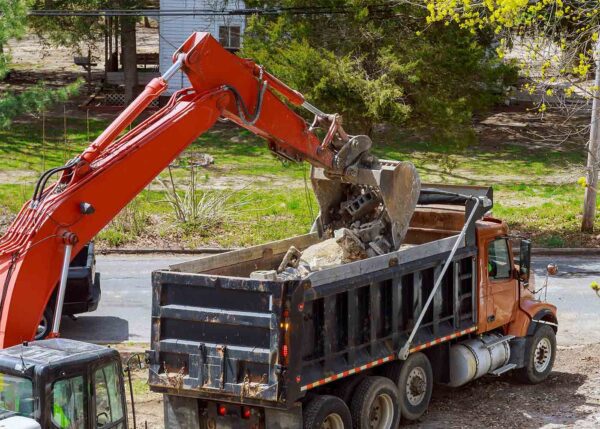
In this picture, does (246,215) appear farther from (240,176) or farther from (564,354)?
(564,354)

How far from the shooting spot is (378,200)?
14.1 meters

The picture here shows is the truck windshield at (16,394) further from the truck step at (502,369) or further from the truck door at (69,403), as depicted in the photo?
the truck step at (502,369)

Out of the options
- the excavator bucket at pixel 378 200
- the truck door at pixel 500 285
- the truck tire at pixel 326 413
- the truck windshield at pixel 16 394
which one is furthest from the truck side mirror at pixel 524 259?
the truck windshield at pixel 16 394

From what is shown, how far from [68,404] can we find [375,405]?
4289mm

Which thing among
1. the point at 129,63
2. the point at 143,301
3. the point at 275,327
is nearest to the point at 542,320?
the point at 275,327

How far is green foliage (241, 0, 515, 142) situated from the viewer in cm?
2320

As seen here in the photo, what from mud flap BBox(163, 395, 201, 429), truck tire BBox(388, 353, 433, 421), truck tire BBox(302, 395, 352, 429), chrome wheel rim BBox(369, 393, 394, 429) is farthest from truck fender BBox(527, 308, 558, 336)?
mud flap BBox(163, 395, 201, 429)

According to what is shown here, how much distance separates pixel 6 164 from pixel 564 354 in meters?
19.6

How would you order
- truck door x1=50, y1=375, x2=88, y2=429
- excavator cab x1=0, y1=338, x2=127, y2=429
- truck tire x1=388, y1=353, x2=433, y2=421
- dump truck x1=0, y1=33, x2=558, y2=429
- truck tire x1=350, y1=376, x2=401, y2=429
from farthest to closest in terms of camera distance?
truck tire x1=388, y1=353, x2=433, y2=421 < truck tire x1=350, y1=376, x2=401, y2=429 < dump truck x1=0, y1=33, x2=558, y2=429 < truck door x1=50, y1=375, x2=88, y2=429 < excavator cab x1=0, y1=338, x2=127, y2=429

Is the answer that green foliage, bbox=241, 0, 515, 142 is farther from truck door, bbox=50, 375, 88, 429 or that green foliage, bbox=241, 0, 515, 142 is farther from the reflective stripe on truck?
truck door, bbox=50, 375, 88, 429

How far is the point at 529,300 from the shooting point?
597 inches

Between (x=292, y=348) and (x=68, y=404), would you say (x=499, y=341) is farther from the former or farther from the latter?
(x=68, y=404)

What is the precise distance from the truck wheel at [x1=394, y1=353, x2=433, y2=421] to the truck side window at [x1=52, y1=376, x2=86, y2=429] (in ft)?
15.2

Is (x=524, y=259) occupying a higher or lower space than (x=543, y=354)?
higher
